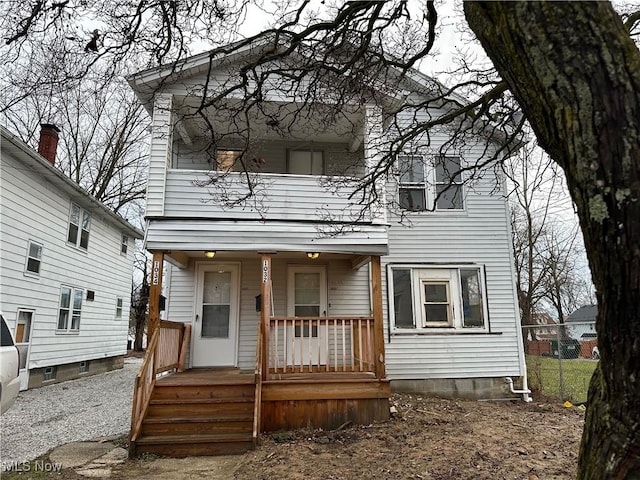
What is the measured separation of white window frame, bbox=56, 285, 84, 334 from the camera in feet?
38.9

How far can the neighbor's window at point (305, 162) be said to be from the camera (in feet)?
30.1

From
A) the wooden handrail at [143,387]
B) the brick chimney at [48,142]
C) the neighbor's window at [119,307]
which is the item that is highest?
the brick chimney at [48,142]

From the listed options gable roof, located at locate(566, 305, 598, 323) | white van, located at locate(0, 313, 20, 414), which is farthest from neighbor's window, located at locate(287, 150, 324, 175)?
gable roof, located at locate(566, 305, 598, 323)

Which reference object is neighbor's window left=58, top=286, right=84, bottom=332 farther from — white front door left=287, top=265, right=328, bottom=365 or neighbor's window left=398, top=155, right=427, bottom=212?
neighbor's window left=398, top=155, right=427, bottom=212

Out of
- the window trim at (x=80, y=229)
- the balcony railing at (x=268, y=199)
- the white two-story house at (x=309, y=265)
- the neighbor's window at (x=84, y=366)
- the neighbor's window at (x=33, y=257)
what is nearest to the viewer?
the white two-story house at (x=309, y=265)

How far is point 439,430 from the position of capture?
6.16 meters

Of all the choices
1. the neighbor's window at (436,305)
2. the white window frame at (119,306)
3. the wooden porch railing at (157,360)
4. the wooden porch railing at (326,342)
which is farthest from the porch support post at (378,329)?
the white window frame at (119,306)

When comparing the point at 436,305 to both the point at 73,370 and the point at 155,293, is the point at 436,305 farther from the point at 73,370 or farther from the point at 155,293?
the point at 73,370

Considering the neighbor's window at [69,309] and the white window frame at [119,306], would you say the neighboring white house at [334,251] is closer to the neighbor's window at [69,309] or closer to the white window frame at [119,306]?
the neighbor's window at [69,309]

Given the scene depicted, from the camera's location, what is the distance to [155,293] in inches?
259

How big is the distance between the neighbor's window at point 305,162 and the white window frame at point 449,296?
2.54 meters

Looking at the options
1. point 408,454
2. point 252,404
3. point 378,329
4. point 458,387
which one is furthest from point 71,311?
point 408,454

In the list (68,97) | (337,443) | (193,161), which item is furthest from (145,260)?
(337,443)

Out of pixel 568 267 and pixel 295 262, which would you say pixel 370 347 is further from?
pixel 568 267
